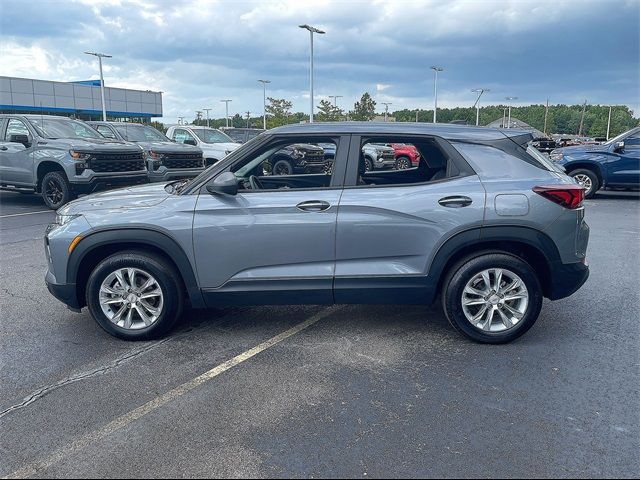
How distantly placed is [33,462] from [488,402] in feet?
8.74

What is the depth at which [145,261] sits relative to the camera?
173 inches

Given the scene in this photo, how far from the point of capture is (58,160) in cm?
1146

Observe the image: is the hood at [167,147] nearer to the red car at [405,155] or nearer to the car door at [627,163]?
the red car at [405,155]

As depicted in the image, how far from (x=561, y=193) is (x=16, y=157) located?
11.6 m

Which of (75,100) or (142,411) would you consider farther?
(75,100)

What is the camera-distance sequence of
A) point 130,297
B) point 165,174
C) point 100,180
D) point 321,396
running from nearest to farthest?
point 321,396, point 130,297, point 100,180, point 165,174

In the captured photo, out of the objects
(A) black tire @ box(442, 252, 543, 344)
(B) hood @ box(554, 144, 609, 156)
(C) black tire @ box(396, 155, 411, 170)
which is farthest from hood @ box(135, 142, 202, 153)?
(A) black tire @ box(442, 252, 543, 344)

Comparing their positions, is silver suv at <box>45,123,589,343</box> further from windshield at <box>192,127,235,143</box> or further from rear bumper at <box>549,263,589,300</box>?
windshield at <box>192,127,235,143</box>

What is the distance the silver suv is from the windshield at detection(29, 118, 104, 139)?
8.72m

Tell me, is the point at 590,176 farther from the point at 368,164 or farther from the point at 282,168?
the point at 368,164

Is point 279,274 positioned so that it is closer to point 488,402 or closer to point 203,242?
point 203,242

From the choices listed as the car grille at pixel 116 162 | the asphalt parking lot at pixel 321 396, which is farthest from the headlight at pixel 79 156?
the asphalt parking lot at pixel 321 396

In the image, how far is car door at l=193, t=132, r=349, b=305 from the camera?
14.0ft

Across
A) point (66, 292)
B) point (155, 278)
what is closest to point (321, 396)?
point (155, 278)
